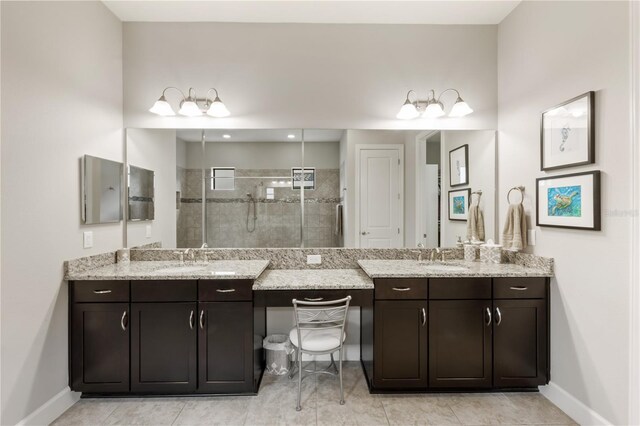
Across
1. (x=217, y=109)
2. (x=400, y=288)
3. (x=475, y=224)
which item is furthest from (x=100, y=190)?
(x=475, y=224)

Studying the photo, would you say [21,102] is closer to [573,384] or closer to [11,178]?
[11,178]

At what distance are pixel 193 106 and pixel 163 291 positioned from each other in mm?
1477

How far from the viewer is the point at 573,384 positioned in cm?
214

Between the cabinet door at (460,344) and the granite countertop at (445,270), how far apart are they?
20cm

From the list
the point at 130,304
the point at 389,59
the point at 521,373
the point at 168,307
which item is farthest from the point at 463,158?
the point at 130,304

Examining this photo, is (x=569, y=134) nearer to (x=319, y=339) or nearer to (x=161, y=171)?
(x=319, y=339)

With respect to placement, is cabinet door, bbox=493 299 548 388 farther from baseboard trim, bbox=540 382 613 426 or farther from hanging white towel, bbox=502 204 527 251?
hanging white towel, bbox=502 204 527 251

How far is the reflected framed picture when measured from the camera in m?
2.94

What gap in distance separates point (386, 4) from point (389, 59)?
0.42 metres

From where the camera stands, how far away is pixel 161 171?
9.52 ft

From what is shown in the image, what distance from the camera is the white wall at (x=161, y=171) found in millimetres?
2871

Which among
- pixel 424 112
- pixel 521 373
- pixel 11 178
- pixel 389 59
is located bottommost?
pixel 521 373

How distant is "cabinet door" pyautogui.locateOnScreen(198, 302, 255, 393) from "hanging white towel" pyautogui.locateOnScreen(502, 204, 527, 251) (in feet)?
6.61

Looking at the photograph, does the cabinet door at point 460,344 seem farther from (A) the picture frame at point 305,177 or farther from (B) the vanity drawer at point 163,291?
(B) the vanity drawer at point 163,291
